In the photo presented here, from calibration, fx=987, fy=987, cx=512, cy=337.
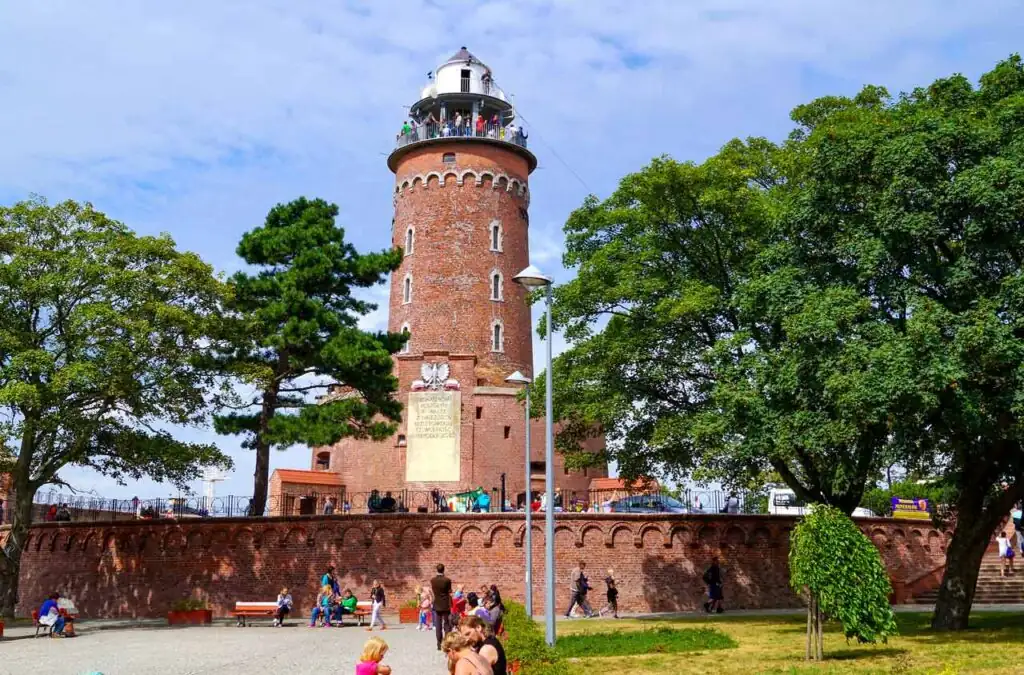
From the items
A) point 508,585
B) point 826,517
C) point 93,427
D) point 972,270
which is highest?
point 972,270

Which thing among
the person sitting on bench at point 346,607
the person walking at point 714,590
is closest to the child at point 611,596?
the person walking at point 714,590

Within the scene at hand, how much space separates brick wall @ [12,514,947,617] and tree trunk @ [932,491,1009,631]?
1109 centimetres

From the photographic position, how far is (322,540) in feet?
101

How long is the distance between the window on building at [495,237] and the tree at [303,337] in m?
11.6

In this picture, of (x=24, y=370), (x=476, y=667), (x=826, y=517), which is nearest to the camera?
(x=476, y=667)

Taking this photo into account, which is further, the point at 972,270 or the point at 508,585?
the point at 508,585

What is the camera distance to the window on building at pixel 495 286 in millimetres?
42906

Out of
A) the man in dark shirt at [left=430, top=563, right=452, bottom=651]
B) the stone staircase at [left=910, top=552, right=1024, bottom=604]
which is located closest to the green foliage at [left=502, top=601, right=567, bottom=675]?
the man in dark shirt at [left=430, top=563, right=452, bottom=651]

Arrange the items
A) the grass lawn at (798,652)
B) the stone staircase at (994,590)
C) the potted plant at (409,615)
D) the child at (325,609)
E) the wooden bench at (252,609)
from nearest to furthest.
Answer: the grass lawn at (798,652) → the child at (325,609) → the wooden bench at (252,609) → the potted plant at (409,615) → the stone staircase at (994,590)

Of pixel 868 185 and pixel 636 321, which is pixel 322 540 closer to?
pixel 636 321

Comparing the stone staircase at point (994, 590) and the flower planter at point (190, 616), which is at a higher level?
the stone staircase at point (994, 590)

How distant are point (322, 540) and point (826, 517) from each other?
18808mm

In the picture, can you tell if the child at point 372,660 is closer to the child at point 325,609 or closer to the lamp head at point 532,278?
the lamp head at point 532,278

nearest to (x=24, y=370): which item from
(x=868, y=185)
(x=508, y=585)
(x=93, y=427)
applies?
(x=93, y=427)
